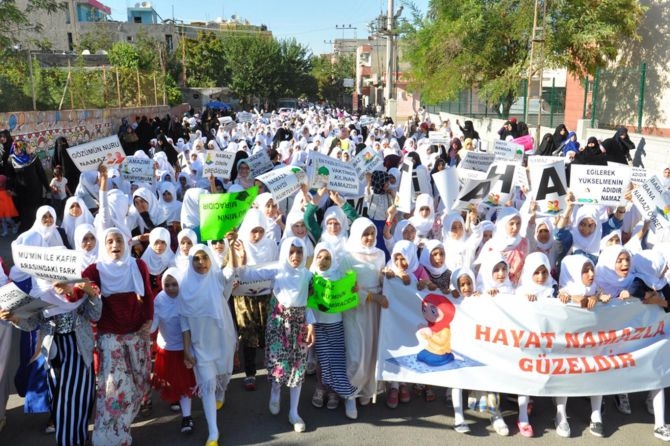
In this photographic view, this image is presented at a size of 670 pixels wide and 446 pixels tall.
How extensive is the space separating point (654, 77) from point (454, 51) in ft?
21.6

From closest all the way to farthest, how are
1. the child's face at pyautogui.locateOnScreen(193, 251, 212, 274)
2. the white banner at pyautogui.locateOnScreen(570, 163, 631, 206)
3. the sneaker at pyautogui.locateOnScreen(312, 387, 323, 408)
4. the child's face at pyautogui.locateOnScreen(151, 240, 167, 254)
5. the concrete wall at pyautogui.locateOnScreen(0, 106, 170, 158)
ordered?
the child's face at pyautogui.locateOnScreen(193, 251, 212, 274) < the sneaker at pyautogui.locateOnScreen(312, 387, 323, 408) < the child's face at pyautogui.locateOnScreen(151, 240, 167, 254) < the white banner at pyautogui.locateOnScreen(570, 163, 631, 206) < the concrete wall at pyautogui.locateOnScreen(0, 106, 170, 158)

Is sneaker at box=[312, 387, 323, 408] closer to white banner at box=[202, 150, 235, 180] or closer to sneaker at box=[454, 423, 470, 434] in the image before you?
sneaker at box=[454, 423, 470, 434]

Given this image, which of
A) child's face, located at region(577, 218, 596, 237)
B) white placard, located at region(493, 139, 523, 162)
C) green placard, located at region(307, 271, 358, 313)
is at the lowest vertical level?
green placard, located at region(307, 271, 358, 313)

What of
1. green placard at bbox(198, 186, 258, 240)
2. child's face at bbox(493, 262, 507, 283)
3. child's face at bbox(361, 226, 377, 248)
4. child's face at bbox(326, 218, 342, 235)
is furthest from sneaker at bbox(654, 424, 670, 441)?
green placard at bbox(198, 186, 258, 240)

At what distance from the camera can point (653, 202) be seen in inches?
208

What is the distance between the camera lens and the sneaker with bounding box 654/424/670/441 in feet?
13.9

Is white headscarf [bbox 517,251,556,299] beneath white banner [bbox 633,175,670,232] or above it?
beneath

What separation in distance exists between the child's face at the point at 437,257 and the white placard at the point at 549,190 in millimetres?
1480

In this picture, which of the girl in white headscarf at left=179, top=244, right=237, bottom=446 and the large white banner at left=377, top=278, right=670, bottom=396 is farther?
the large white banner at left=377, top=278, right=670, bottom=396

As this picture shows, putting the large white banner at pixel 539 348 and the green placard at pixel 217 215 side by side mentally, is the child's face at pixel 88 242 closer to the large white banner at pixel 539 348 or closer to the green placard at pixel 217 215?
the green placard at pixel 217 215

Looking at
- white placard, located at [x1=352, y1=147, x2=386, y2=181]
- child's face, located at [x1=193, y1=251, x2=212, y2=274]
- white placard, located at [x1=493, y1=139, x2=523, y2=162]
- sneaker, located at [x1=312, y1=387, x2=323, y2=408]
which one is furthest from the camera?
white placard, located at [x1=493, y1=139, x2=523, y2=162]

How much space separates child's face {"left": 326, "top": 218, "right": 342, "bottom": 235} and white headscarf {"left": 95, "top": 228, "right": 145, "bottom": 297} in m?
1.58

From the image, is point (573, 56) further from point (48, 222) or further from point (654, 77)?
point (48, 222)

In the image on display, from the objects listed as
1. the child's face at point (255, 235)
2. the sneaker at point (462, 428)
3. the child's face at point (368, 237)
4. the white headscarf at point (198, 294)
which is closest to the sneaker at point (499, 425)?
the sneaker at point (462, 428)
